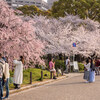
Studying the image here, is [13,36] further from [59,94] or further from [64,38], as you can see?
[64,38]

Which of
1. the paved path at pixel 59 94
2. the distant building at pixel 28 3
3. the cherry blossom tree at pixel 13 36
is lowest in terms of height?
the paved path at pixel 59 94

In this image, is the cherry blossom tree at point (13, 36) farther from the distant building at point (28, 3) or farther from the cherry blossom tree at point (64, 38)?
the distant building at point (28, 3)

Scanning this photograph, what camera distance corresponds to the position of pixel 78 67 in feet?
92.2

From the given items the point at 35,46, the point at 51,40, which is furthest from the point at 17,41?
the point at 51,40

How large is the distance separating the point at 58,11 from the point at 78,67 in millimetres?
19720

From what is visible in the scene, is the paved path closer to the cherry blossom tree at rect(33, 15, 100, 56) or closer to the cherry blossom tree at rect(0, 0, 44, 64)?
the cherry blossom tree at rect(0, 0, 44, 64)

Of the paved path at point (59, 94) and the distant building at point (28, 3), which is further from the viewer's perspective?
the distant building at point (28, 3)

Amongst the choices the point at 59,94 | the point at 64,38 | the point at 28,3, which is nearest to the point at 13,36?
the point at 59,94

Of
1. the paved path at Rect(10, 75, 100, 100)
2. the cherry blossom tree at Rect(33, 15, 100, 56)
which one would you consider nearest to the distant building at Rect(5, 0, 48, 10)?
the cherry blossom tree at Rect(33, 15, 100, 56)

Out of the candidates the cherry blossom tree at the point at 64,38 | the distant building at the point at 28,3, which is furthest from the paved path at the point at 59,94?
the distant building at the point at 28,3

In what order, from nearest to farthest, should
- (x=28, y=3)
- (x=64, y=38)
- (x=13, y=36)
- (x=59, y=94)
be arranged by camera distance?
(x=59, y=94) → (x=13, y=36) → (x=64, y=38) → (x=28, y=3)

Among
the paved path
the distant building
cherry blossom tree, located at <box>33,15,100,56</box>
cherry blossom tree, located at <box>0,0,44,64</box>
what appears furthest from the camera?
the distant building

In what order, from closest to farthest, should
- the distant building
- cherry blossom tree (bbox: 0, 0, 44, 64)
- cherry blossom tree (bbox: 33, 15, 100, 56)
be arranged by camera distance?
cherry blossom tree (bbox: 0, 0, 44, 64) → cherry blossom tree (bbox: 33, 15, 100, 56) → the distant building

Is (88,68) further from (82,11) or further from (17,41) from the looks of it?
(82,11)
